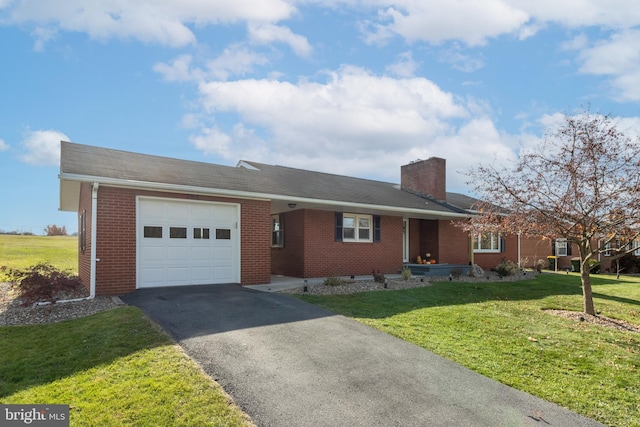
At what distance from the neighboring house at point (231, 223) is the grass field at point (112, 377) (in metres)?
3.30

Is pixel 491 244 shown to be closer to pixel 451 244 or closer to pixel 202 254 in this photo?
pixel 451 244

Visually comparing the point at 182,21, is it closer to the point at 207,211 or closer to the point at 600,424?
the point at 207,211

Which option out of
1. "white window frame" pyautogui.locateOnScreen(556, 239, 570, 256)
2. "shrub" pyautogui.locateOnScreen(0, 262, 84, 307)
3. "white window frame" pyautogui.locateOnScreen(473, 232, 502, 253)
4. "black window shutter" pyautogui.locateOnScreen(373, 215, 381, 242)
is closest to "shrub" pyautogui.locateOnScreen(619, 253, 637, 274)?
"white window frame" pyautogui.locateOnScreen(556, 239, 570, 256)

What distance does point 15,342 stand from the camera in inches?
239

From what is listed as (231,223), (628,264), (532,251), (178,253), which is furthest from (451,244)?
(628,264)

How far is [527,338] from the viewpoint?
278 inches

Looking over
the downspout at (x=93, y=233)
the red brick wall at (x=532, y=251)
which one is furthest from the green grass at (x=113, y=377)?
the red brick wall at (x=532, y=251)

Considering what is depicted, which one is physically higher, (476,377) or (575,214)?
(575,214)

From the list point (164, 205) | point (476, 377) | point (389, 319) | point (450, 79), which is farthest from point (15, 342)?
point (450, 79)

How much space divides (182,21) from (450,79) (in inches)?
278

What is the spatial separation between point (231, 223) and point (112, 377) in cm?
686

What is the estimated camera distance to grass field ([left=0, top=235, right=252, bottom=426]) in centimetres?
381

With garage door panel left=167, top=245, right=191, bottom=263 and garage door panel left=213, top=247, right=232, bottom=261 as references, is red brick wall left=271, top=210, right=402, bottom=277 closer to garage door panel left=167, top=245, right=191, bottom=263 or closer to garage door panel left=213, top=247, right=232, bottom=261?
garage door panel left=213, top=247, right=232, bottom=261

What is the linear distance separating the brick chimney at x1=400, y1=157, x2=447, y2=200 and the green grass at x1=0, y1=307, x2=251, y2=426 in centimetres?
1578
